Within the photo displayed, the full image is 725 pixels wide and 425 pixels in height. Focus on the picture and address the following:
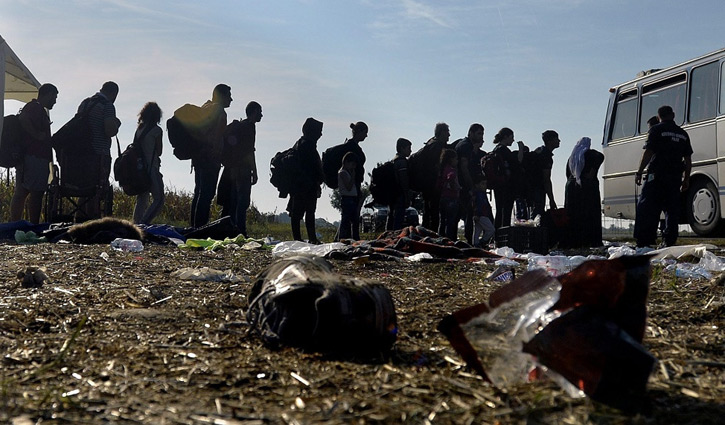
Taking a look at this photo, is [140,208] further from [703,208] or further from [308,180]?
[703,208]

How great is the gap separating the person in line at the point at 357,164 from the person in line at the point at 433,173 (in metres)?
0.92

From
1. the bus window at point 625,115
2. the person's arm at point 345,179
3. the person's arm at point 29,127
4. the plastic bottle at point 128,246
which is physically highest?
the bus window at point 625,115

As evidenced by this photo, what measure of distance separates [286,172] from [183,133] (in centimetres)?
147

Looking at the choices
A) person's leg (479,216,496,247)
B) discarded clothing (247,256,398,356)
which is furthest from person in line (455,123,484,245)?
discarded clothing (247,256,398,356)

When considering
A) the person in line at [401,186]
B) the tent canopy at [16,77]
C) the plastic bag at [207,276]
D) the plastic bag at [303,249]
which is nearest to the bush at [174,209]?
the tent canopy at [16,77]

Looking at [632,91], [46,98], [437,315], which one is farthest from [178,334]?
[632,91]

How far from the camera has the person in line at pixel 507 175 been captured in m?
11.4

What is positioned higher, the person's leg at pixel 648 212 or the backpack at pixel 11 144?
the backpack at pixel 11 144

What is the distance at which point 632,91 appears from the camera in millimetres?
14984

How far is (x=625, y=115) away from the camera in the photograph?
49.4 feet

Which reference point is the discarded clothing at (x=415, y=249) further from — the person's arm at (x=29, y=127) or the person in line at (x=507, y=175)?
the person's arm at (x=29, y=127)

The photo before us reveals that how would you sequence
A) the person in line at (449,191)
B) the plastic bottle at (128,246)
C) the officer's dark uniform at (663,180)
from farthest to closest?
1. the person in line at (449,191)
2. the officer's dark uniform at (663,180)
3. the plastic bottle at (128,246)

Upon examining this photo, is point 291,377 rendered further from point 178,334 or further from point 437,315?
point 437,315

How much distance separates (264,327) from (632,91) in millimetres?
13964
